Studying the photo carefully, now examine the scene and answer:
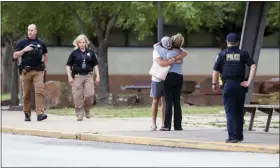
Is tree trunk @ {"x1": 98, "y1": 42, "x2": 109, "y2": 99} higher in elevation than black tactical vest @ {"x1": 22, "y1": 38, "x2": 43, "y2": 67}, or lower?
lower

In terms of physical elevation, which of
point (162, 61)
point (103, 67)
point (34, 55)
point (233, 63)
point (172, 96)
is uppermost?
point (233, 63)

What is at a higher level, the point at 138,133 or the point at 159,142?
the point at 159,142

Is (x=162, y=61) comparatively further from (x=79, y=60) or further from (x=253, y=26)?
(x=253, y=26)

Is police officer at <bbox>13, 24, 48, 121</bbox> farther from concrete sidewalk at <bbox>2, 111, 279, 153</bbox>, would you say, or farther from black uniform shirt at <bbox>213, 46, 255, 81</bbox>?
black uniform shirt at <bbox>213, 46, 255, 81</bbox>

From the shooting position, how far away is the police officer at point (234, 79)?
12.3 metres

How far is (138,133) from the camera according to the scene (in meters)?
14.2

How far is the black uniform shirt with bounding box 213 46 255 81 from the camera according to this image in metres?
12.3

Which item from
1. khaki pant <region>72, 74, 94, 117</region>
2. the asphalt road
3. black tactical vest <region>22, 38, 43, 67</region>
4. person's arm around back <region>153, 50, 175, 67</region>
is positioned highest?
person's arm around back <region>153, 50, 175, 67</region>

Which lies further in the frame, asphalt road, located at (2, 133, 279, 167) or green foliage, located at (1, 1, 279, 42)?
green foliage, located at (1, 1, 279, 42)

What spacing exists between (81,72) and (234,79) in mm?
5923

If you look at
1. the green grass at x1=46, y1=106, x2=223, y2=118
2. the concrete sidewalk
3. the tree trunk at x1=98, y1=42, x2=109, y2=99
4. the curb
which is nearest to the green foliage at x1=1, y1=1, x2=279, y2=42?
the tree trunk at x1=98, y1=42, x2=109, y2=99

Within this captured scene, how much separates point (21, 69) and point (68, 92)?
738 cm

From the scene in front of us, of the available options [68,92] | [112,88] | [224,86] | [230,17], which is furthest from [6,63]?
[224,86]

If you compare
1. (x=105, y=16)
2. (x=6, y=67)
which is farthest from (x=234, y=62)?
(x=6, y=67)
